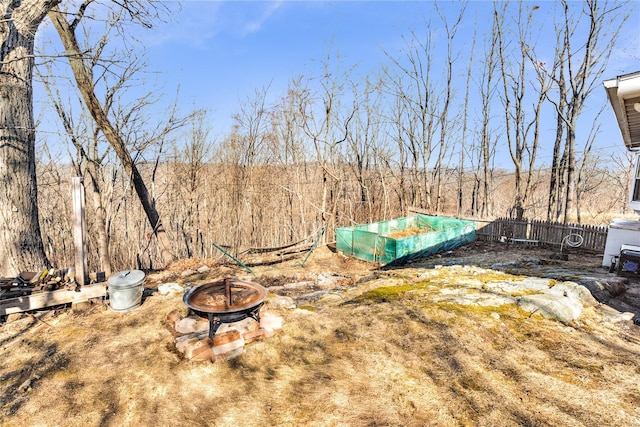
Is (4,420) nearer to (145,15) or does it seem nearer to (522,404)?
(522,404)

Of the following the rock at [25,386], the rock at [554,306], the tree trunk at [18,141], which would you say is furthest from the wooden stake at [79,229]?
the rock at [554,306]

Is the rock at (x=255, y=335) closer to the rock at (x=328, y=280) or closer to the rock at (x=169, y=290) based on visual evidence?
the rock at (x=169, y=290)

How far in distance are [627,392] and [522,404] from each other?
1.03 metres

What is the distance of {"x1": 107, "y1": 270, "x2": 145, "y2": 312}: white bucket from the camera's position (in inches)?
158

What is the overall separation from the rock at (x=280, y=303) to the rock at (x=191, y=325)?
1.09 m

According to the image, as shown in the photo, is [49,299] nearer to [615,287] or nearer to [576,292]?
[576,292]

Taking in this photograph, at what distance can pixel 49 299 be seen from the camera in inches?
157

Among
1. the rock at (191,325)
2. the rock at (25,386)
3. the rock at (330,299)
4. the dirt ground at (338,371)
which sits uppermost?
the rock at (191,325)

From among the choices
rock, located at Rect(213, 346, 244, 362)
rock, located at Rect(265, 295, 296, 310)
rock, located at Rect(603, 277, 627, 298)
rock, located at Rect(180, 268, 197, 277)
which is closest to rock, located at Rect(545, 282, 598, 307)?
rock, located at Rect(603, 277, 627, 298)

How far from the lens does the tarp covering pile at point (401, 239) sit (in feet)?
29.2

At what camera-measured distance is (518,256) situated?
30.2 ft

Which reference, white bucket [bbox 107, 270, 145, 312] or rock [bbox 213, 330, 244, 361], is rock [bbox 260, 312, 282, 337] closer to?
rock [bbox 213, 330, 244, 361]

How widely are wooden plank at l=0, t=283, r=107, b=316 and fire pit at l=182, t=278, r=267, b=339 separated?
1.85 meters

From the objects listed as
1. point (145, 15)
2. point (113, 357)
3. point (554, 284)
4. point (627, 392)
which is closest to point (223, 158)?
point (145, 15)
